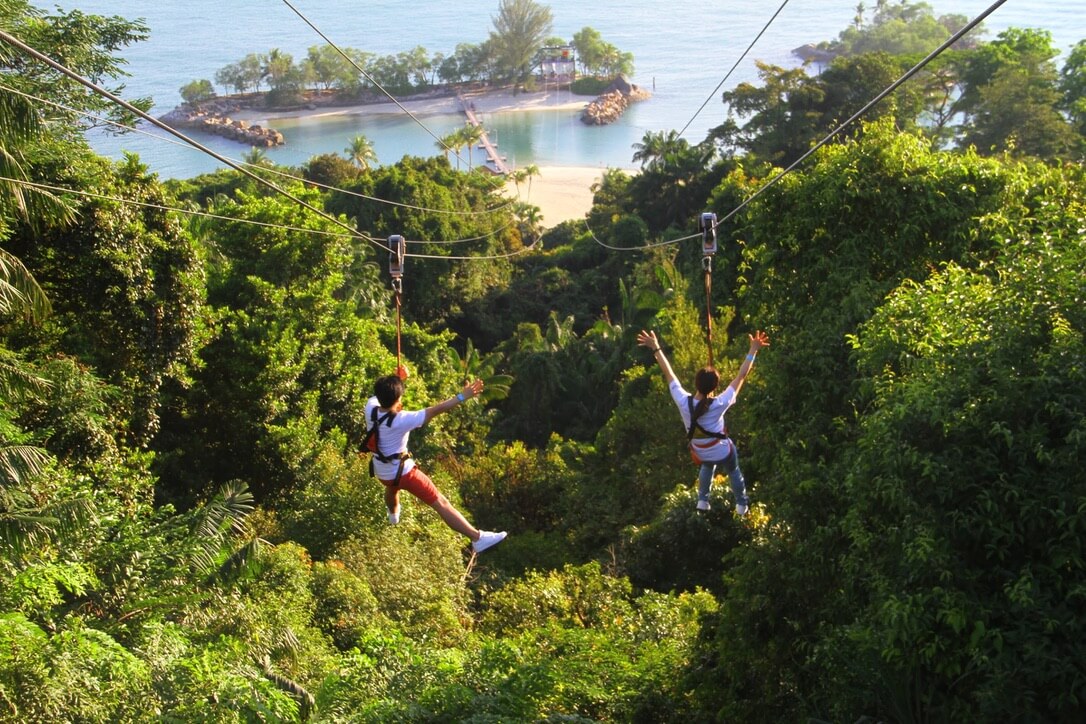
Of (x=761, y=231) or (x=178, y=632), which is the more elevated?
(x=761, y=231)

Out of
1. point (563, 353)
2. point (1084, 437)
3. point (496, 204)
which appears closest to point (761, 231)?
point (1084, 437)

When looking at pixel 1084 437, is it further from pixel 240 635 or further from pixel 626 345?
pixel 626 345

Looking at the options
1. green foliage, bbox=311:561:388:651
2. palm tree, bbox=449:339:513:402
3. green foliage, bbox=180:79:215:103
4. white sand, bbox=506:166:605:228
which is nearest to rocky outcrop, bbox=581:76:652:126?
white sand, bbox=506:166:605:228

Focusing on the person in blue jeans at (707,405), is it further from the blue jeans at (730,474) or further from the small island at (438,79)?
the small island at (438,79)

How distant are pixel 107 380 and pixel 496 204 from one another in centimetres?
3094

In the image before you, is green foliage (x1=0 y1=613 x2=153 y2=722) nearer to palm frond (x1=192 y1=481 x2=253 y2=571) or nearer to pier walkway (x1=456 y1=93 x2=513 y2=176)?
palm frond (x1=192 y1=481 x2=253 y2=571)

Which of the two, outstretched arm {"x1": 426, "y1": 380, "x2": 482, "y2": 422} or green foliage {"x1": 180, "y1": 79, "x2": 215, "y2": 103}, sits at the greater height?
outstretched arm {"x1": 426, "y1": 380, "x2": 482, "y2": 422}

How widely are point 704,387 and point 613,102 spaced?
7088cm

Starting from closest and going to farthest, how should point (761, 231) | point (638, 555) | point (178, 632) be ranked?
point (178, 632), point (761, 231), point (638, 555)

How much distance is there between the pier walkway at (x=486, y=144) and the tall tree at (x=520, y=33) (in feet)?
16.6

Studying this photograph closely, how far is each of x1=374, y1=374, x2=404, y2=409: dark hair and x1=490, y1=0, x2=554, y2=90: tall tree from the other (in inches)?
2982

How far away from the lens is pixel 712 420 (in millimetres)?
6996

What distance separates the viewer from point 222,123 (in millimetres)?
71250

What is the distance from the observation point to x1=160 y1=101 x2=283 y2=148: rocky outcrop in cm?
6825
